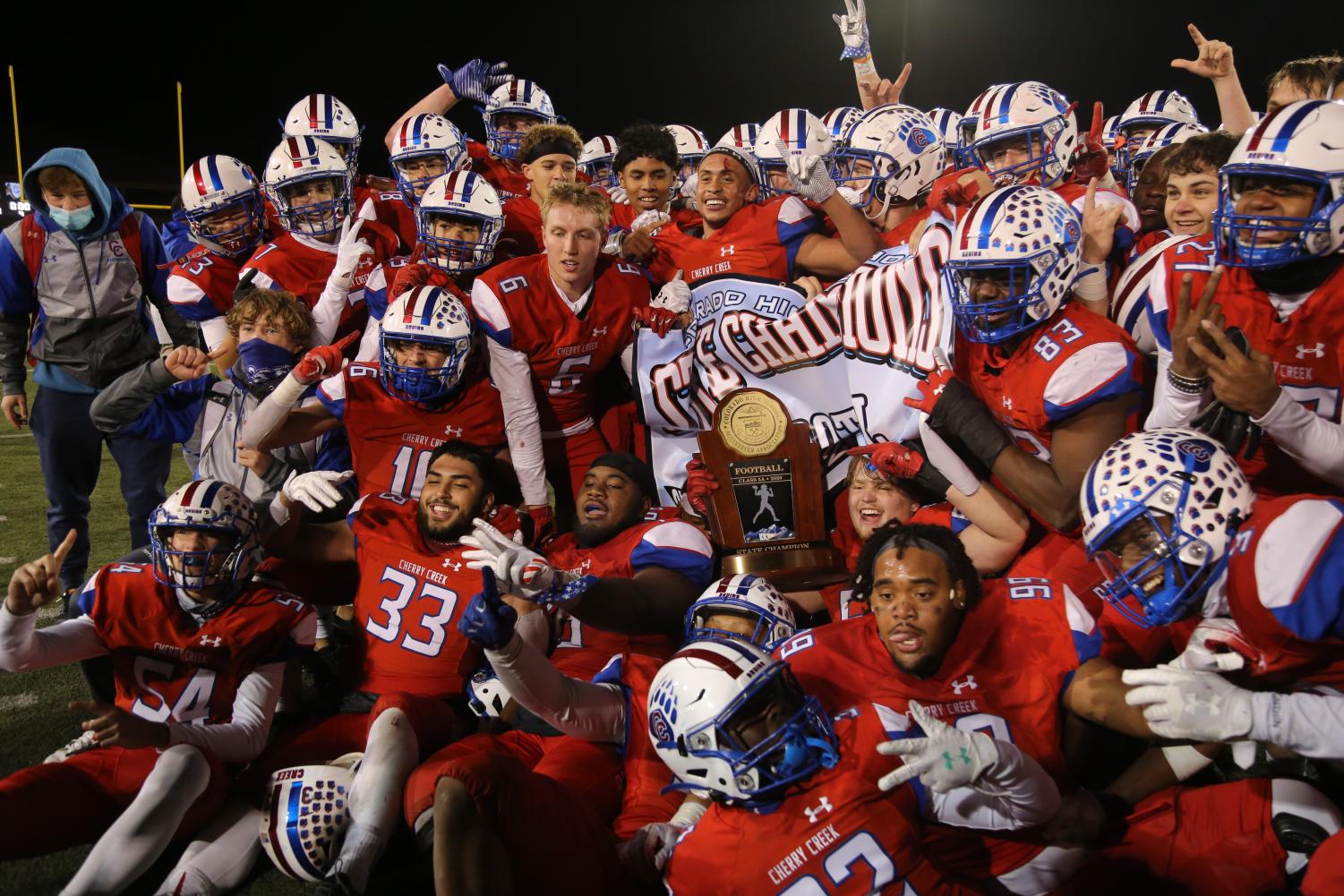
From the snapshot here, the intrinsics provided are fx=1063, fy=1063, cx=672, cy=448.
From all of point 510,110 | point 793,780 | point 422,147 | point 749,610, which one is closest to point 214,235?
point 422,147

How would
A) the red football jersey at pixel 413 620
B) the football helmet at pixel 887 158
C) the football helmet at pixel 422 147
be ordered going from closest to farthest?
the red football jersey at pixel 413 620
the football helmet at pixel 887 158
the football helmet at pixel 422 147

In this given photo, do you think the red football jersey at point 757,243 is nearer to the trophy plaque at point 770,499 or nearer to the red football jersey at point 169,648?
the trophy plaque at point 770,499

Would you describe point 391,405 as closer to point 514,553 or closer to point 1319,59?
Result: point 514,553

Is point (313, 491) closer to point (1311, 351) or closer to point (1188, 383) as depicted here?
point (1188, 383)

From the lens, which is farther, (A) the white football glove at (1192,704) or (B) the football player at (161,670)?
(B) the football player at (161,670)

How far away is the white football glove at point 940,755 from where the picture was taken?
2.35 m

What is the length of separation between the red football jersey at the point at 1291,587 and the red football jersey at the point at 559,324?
2.80 meters

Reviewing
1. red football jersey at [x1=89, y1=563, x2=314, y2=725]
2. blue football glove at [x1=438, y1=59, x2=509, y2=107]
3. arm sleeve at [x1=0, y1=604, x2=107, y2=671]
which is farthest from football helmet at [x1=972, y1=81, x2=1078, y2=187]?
blue football glove at [x1=438, y1=59, x2=509, y2=107]

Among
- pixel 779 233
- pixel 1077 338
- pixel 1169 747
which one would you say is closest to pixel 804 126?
pixel 779 233

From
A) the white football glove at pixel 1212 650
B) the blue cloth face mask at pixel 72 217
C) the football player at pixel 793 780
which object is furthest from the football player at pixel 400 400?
the white football glove at pixel 1212 650

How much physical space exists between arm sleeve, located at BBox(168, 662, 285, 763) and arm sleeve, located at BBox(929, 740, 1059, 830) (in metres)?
2.09

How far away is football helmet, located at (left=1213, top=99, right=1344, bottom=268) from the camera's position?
9.48 feet

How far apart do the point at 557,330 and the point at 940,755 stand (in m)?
2.75

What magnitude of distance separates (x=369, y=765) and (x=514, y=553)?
2.58 ft
